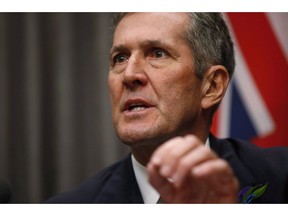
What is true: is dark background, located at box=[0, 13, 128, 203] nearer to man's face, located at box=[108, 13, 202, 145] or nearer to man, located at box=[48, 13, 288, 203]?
man, located at box=[48, 13, 288, 203]

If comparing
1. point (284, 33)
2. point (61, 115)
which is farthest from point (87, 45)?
point (284, 33)

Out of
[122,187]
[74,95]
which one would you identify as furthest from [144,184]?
[74,95]

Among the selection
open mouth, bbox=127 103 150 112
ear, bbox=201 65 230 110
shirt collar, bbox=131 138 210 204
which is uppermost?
open mouth, bbox=127 103 150 112

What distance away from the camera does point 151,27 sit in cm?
104

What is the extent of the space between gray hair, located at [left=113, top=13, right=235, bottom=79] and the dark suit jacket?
0.19 m

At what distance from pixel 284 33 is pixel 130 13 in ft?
1.99

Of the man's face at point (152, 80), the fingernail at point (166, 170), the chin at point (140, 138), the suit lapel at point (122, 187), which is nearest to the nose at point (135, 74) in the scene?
the man's face at point (152, 80)

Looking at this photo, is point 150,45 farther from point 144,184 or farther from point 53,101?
point 53,101

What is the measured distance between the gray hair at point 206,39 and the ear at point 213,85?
1 centimetres

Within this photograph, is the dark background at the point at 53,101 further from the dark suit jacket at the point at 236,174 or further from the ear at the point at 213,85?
the ear at the point at 213,85

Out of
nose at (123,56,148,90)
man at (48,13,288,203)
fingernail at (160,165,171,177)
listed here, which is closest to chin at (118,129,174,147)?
man at (48,13,288,203)

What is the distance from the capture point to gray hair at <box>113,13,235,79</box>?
1088 millimetres

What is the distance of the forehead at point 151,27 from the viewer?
40.9 inches

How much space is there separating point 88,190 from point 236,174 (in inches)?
13.1
